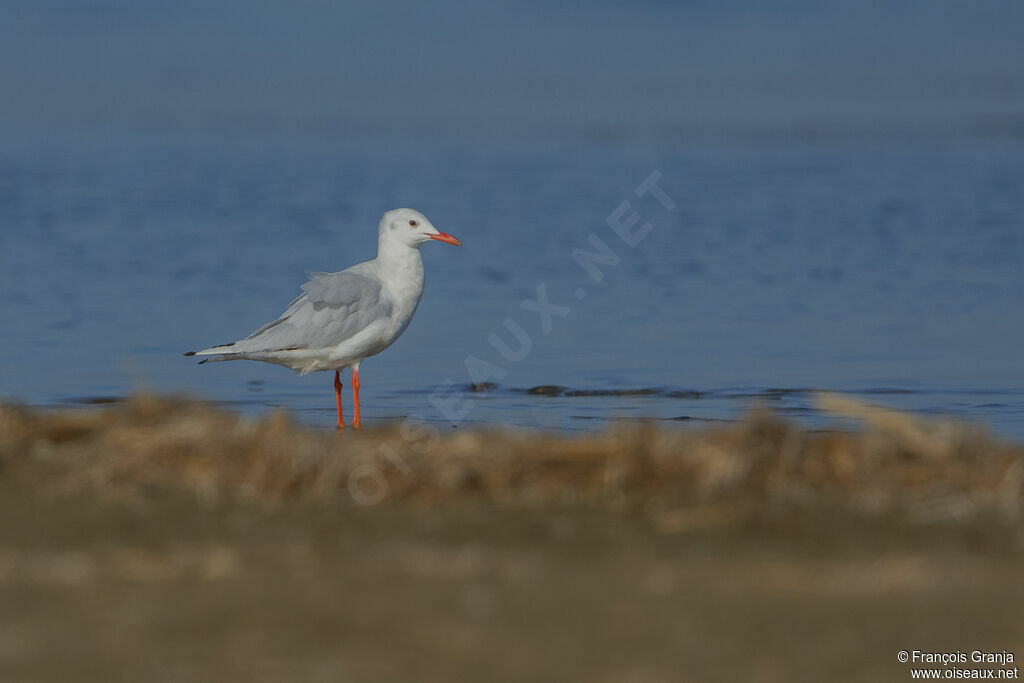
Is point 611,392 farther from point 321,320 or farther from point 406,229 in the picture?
point 321,320

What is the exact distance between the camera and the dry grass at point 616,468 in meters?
5.41

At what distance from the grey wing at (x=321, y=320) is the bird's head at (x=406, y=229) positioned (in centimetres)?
58

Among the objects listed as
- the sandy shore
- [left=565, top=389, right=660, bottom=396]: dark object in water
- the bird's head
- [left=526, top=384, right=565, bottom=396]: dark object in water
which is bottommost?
the sandy shore

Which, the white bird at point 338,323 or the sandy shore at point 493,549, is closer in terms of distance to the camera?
the sandy shore at point 493,549

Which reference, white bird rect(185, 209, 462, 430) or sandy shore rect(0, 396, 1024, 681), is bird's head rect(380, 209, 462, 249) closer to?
white bird rect(185, 209, 462, 430)

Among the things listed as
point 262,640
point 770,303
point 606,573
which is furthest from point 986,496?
point 770,303

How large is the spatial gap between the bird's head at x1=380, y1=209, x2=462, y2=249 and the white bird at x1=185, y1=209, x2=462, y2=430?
0.57 feet

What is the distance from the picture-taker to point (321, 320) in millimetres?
9109

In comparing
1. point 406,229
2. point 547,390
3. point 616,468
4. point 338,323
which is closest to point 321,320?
point 338,323

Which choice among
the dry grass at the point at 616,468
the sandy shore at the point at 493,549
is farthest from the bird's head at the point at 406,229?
the dry grass at the point at 616,468

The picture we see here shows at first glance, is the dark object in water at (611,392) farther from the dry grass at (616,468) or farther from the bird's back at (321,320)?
the dry grass at (616,468)

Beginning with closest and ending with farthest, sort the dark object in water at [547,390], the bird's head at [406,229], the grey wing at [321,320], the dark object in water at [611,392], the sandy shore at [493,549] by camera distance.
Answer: the sandy shore at [493,549] → the grey wing at [321,320] → the bird's head at [406,229] → the dark object in water at [611,392] → the dark object in water at [547,390]

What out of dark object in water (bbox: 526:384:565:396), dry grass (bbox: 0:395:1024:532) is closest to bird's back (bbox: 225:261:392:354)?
dark object in water (bbox: 526:384:565:396)

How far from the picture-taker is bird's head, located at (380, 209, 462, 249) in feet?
31.9
